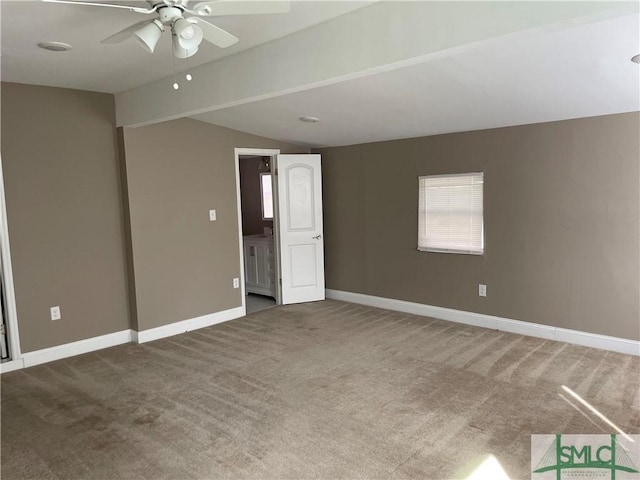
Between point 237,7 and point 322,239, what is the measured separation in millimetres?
4365

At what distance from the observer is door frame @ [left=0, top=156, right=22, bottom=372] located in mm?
3984

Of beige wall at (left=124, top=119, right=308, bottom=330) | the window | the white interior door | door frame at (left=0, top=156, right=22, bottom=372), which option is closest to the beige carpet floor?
door frame at (left=0, top=156, right=22, bottom=372)

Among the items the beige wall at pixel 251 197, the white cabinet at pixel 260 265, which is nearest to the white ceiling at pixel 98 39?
the white cabinet at pixel 260 265

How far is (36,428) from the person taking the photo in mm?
3035

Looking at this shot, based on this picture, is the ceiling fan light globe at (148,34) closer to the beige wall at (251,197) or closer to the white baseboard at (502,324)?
the white baseboard at (502,324)

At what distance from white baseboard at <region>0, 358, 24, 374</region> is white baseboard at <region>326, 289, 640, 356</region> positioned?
12.2 ft

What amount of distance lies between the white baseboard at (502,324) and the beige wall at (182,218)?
1724 mm

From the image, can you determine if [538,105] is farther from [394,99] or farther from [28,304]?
[28,304]

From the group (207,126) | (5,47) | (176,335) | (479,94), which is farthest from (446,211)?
(5,47)

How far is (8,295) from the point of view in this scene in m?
4.05

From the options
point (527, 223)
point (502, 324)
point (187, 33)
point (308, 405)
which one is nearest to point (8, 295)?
point (308, 405)

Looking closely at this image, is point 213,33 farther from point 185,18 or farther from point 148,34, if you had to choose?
point 148,34

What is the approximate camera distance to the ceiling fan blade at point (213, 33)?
2.26 meters

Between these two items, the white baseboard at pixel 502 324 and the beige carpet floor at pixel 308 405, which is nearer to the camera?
the beige carpet floor at pixel 308 405
